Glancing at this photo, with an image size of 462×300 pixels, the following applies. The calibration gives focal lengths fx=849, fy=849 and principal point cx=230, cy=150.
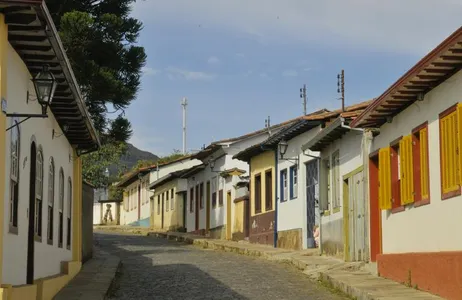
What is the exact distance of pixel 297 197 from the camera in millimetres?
25266

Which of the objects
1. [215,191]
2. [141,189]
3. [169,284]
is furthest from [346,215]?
[141,189]

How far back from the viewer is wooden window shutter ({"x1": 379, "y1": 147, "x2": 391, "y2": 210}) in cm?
1539

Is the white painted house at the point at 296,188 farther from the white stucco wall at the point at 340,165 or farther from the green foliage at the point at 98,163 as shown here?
the green foliage at the point at 98,163

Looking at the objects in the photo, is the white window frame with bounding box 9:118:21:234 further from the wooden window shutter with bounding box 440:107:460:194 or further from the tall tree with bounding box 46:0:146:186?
the tall tree with bounding box 46:0:146:186

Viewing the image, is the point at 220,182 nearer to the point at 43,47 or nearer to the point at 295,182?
the point at 295,182

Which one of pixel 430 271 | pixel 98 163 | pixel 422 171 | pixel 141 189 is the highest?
pixel 98 163

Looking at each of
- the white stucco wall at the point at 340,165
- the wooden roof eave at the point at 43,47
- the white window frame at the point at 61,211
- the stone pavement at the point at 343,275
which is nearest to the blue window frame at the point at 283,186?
the stone pavement at the point at 343,275

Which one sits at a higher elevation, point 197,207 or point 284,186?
point 284,186

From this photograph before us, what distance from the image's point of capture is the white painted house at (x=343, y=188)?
709 inches

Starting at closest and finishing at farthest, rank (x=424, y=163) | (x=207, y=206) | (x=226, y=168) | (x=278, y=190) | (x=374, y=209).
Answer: (x=424, y=163)
(x=374, y=209)
(x=278, y=190)
(x=226, y=168)
(x=207, y=206)

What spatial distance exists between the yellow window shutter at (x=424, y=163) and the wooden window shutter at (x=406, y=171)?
1.81 feet

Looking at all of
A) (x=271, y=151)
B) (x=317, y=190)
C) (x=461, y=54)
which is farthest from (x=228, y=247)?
(x=461, y=54)

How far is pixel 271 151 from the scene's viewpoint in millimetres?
28203

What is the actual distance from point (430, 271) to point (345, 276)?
3287mm
